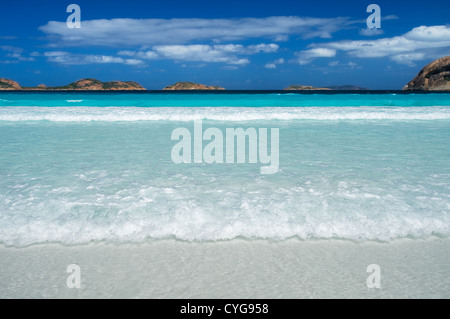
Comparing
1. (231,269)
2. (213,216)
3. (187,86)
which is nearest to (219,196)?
(213,216)

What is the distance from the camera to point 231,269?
8.04ft

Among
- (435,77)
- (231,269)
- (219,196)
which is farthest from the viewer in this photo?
(435,77)

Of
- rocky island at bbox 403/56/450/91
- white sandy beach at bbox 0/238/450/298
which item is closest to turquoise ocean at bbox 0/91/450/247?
white sandy beach at bbox 0/238/450/298

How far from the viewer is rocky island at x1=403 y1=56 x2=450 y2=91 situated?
228 feet

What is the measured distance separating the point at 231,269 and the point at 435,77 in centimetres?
8776

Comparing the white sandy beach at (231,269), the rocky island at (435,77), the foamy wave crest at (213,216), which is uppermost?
the rocky island at (435,77)

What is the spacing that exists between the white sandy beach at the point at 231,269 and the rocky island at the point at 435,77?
81154 millimetres

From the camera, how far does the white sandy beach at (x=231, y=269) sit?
2.21 m

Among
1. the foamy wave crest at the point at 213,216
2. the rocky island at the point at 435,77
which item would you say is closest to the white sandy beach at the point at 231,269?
the foamy wave crest at the point at 213,216

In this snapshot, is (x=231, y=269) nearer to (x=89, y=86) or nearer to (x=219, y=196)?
(x=219, y=196)

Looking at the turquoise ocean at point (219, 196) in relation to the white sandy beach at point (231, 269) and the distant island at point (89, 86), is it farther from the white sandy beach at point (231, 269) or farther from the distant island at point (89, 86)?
the distant island at point (89, 86)

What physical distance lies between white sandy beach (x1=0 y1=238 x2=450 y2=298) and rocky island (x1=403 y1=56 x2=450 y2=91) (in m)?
81.2

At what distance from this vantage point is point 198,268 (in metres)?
2.46
